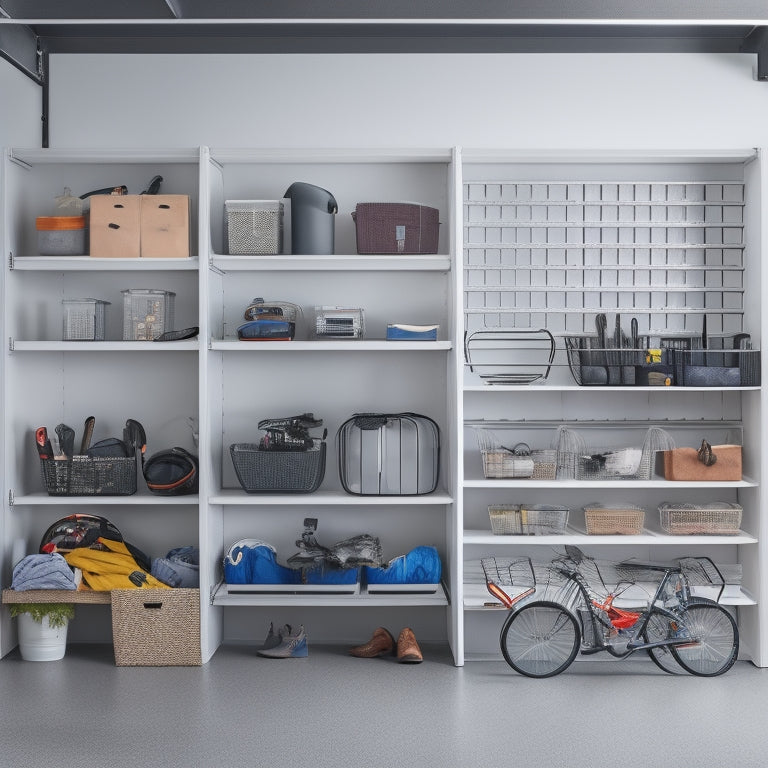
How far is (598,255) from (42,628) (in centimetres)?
376

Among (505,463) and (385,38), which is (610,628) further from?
(385,38)

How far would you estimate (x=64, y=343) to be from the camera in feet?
15.5

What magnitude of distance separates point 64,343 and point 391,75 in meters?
2.41

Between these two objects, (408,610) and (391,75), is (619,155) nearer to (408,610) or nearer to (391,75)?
(391,75)

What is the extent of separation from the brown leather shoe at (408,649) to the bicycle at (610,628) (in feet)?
1.59

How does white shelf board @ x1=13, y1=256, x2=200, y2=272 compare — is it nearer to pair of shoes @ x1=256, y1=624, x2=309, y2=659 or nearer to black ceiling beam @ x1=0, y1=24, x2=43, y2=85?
black ceiling beam @ x1=0, y1=24, x2=43, y2=85

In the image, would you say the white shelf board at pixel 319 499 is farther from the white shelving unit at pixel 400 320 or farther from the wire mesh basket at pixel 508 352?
the wire mesh basket at pixel 508 352

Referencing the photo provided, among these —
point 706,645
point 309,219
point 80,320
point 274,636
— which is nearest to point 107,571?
point 274,636

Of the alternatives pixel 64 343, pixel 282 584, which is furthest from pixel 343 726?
pixel 64 343

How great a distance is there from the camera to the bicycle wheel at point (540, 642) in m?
4.41

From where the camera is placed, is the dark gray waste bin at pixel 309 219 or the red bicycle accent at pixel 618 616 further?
the dark gray waste bin at pixel 309 219

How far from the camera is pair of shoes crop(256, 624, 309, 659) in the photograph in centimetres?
476

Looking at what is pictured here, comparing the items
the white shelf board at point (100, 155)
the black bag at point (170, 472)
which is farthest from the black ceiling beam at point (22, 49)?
the black bag at point (170, 472)

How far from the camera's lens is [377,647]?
4.77 metres
